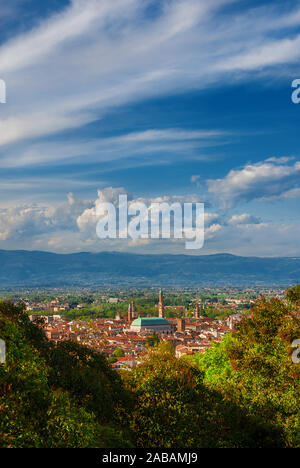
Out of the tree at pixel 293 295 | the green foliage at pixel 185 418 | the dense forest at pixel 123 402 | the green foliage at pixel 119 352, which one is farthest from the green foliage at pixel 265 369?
the green foliage at pixel 119 352

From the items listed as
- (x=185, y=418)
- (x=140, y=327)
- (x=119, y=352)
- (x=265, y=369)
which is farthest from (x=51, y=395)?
(x=140, y=327)

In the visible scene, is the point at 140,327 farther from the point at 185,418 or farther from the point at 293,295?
the point at 185,418

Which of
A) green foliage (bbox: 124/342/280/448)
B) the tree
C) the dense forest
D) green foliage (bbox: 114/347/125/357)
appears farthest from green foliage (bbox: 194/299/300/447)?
Answer: green foliage (bbox: 114/347/125/357)

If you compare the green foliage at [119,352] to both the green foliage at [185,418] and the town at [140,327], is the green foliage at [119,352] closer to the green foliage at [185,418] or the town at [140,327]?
the town at [140,327]

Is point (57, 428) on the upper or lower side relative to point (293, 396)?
upper

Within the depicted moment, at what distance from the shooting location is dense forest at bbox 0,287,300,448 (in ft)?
22.4

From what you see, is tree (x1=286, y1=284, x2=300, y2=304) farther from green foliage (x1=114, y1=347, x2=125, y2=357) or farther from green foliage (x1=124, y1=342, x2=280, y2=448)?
green foliage (x1=114, y1=347, x2=125, y2=357)

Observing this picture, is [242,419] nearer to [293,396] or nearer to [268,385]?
[293,396]

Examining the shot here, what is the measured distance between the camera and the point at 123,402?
9.42 m

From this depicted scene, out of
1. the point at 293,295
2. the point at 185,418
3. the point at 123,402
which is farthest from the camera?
the point at 293,295

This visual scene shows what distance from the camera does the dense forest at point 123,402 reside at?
22.4 feet

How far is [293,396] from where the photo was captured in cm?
1086
